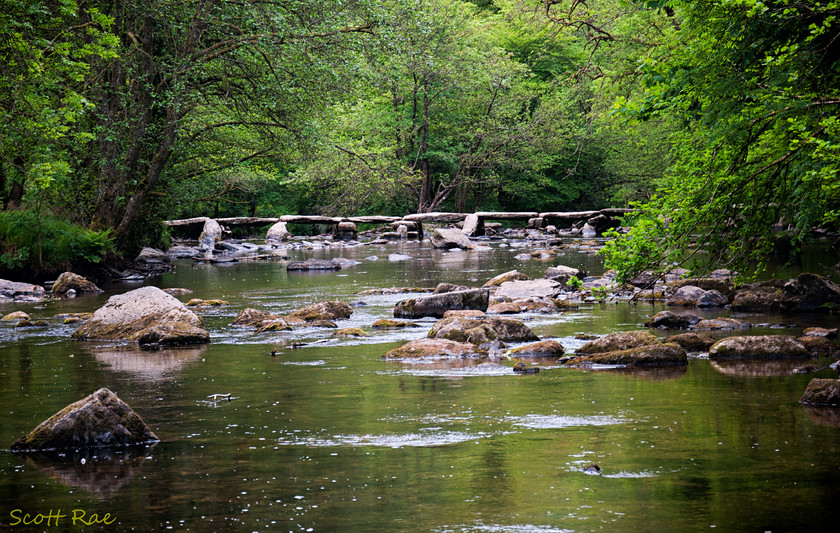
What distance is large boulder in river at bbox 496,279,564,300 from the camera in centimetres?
1686

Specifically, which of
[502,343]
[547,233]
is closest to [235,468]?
[502,343]

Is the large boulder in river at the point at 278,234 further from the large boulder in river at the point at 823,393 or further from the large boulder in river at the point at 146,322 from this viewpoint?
the large boulder in river at the point at 823,393

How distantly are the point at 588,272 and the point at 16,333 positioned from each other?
13.7m

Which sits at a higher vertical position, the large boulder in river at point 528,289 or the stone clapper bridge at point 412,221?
the stone clapper bridge at point 412,221

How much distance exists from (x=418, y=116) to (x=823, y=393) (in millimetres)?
45198

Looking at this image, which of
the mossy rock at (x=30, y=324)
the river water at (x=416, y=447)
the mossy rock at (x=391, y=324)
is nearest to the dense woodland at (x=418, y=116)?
the river water at (x=416, y=447)

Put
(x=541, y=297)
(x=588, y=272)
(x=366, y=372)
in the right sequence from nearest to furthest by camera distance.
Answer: (x=366, y=372) < (x=541, y=297) < (x=588, y=272)

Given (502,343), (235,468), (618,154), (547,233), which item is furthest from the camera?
(618,154)

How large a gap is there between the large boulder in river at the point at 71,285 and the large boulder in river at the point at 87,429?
49.1 ft

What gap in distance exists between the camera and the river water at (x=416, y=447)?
501 cm

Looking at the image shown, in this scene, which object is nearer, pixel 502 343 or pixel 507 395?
pixel 507 395

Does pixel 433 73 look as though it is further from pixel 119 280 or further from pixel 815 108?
pixel 815 108

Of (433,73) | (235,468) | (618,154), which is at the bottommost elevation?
(235,468)

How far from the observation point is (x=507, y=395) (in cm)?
838
